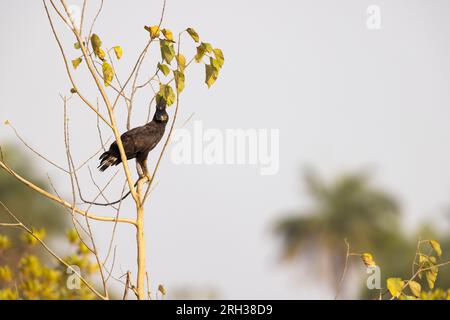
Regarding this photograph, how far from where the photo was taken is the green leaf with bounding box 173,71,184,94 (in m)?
4.36

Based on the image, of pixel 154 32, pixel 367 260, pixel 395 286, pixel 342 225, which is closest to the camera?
pixel 395 286

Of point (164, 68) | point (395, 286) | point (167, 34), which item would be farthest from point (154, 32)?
point (395, 286)

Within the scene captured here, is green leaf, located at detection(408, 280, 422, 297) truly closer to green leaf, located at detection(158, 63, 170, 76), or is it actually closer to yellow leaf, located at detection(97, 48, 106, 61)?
green leaf, located at detection(158, 63, 170, 76)

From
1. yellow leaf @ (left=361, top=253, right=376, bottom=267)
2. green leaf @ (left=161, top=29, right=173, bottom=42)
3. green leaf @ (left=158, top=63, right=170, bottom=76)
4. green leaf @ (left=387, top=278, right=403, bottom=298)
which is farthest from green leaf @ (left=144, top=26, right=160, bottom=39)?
green leaf @ (left=387, top=278, right=403, bottom=298)

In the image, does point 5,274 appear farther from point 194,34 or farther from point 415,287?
point 415,287

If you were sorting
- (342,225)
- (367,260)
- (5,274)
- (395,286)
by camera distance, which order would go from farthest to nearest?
(342,225) → (5,274) → (367,260) → (395,286)

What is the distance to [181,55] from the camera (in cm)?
453

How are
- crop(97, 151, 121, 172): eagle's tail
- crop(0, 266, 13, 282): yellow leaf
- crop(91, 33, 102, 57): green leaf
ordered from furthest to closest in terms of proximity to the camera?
crop(0, 266, 13, 282): yellow leaf, crop(97, 151, 121, 172): eagle's tail, crop(91, 33, 102, 57): green leaf

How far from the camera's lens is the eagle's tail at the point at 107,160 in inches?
241

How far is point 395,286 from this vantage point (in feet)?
14.2

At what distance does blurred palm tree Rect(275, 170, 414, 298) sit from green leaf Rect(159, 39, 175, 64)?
36.4 meters

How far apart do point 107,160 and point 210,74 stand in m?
1.85
